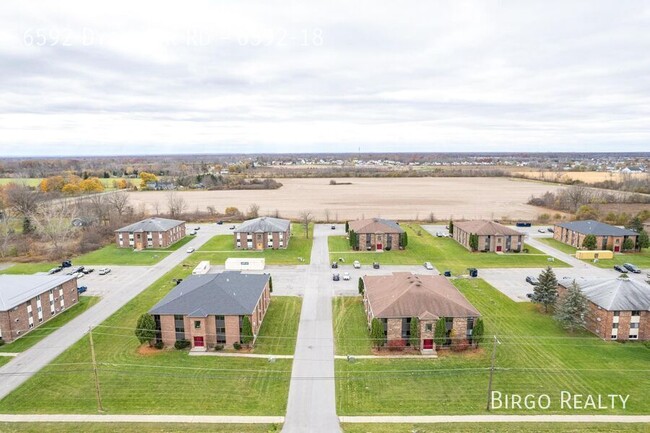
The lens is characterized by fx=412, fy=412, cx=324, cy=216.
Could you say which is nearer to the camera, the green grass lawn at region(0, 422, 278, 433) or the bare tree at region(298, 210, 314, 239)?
the green grass lawn at region(0, 422, 278, 433)

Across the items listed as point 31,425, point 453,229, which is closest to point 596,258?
point 453,229

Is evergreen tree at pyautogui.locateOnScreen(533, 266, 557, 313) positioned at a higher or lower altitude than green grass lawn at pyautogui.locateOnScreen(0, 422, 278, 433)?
higher

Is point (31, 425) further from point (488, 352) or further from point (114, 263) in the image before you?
point (114, 263)

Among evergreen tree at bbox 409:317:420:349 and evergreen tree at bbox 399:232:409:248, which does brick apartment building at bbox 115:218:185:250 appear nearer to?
evergreen tree at bbox 399:232:409:248

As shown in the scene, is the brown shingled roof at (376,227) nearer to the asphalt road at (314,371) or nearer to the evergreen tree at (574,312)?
the asphalt road at (314,371)

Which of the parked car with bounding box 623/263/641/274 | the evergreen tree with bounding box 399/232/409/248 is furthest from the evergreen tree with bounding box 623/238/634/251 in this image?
the evergreen tree with bounding box 399/232/409/248

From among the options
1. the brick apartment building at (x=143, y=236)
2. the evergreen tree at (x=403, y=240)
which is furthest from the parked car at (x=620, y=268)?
the brick apartment building at (x=143, y=236)

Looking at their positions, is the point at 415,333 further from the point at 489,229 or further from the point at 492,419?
the point at 489,229

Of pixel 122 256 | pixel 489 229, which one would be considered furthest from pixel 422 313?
pixel 122 256
